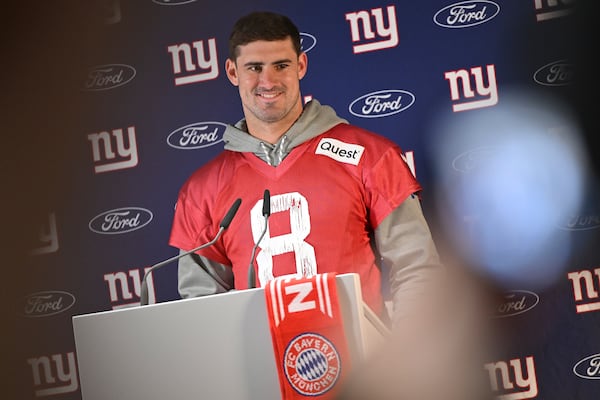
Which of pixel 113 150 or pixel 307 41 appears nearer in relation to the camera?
pixel 307 41

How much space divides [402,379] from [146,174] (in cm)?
154

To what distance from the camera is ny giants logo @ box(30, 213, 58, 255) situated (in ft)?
11.0

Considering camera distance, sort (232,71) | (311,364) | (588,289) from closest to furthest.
→ (311,364), (232,71), (588,289)

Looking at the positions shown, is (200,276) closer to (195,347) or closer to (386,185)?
(386,185)

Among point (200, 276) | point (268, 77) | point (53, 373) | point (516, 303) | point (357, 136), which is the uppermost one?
point (268, 77)

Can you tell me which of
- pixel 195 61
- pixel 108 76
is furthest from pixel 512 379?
pixel 108 76

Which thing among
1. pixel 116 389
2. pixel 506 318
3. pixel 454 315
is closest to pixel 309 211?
pixel 454 315

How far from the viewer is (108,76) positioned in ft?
11.1

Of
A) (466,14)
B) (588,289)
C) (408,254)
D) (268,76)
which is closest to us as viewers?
(408,254)

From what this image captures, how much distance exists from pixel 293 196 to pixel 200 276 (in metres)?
0.44

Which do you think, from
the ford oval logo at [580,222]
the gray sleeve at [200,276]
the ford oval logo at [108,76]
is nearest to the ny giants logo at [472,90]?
the ford oval logo at [580,222]

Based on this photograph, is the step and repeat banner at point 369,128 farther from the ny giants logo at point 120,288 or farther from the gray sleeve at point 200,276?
the gray sleeve at point 200,276

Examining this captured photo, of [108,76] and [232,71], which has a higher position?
[108,76]

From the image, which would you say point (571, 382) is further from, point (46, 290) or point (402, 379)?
point (46, 290)
